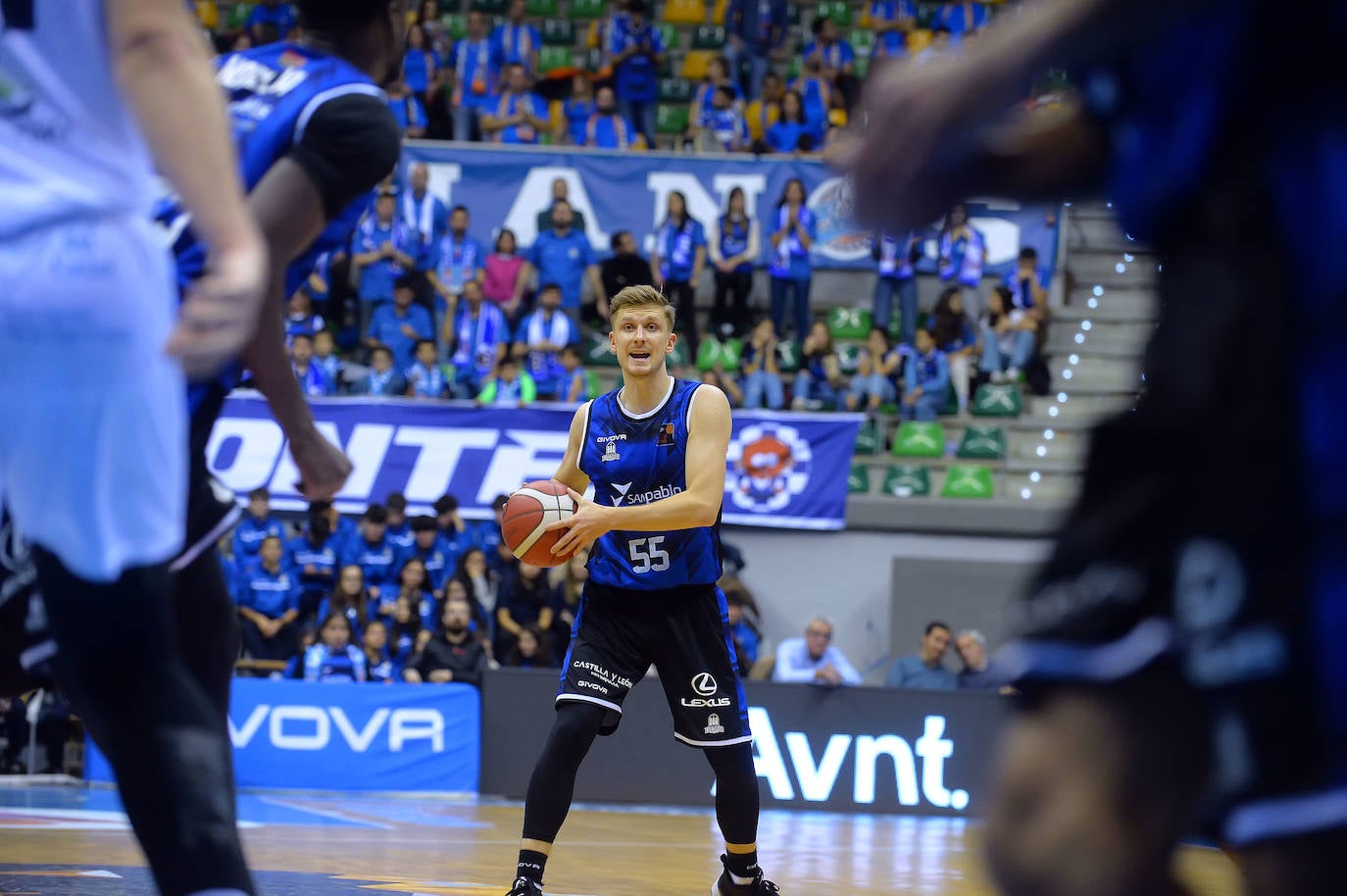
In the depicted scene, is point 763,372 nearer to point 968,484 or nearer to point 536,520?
point 968,484

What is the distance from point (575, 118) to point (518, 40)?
63.8 inches

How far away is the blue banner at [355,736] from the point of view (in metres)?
12.6

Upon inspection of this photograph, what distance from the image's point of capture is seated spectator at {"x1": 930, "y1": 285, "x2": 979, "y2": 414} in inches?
712

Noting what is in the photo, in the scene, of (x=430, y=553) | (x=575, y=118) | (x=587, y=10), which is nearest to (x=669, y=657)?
(x=430, y=553)

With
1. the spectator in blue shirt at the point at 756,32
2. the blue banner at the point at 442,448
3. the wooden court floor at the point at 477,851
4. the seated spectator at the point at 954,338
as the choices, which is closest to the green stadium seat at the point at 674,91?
the spectator in blue shirt at the point at 756,32

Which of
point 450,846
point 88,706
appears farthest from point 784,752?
point 88,706

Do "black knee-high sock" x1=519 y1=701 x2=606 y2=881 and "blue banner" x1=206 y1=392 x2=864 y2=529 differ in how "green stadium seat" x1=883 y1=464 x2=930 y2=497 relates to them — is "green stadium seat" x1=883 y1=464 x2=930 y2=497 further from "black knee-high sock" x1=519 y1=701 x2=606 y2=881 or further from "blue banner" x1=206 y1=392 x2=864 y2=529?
"black knee-high sock" x1=519 y1=701 x2=606 y2=881

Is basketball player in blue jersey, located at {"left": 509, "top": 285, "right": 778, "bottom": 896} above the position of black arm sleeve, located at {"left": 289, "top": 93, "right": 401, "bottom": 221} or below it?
below

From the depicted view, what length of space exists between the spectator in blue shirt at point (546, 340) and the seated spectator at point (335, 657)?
4.16 meters

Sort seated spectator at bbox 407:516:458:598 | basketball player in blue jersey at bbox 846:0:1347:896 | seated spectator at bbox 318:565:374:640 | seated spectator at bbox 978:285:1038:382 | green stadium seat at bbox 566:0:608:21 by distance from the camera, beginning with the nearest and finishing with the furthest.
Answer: basketball player in blue jersey at bbox 846:0:1347:896 → seated spectator at bbox 318:565:374:640 → seated spectator at bbox 407:516:458:598 → seated spectator at bbox 978:285:1038:382 → green stadium seat at bbox 566:0:608:21

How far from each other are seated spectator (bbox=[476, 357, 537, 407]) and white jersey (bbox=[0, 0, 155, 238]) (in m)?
14.1

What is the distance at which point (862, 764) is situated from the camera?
41.4ft

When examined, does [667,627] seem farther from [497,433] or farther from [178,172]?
[497,433]

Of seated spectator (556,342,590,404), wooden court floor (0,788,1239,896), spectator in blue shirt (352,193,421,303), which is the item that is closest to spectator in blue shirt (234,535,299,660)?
wooden court floor (0,788,1239,896)
